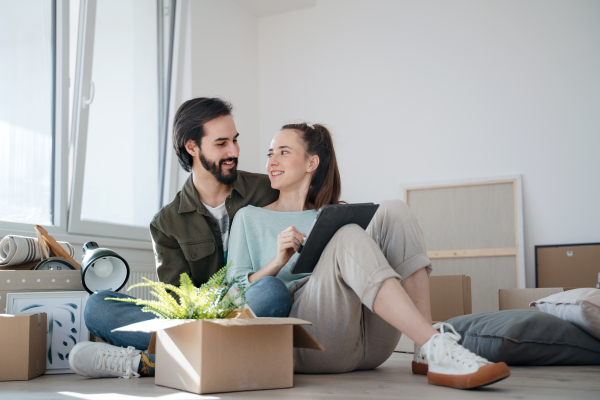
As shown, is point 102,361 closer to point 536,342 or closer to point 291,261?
point 291,261

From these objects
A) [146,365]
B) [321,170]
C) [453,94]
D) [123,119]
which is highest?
[453,94]

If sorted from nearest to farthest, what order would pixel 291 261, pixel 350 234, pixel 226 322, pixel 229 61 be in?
pixel 226 322
pixel 350 234
pixel 291 261
pixel 229 61

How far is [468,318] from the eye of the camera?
95.8 inches

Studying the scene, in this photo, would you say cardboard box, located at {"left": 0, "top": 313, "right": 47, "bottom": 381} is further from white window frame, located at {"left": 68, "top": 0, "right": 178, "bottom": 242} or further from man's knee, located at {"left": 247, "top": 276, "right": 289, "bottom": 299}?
white window frame, located at {"left": 68, "top": 0, "right": 178, "bottom": 242}

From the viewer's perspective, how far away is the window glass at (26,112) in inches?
118

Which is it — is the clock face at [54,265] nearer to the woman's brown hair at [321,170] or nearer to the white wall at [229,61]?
the woman's brown hair at [321,170]

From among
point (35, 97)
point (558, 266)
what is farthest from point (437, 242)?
point (35, 97)

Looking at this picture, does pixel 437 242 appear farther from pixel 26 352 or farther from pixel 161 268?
pixel 26 352

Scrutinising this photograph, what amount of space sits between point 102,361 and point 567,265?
10.6 feet

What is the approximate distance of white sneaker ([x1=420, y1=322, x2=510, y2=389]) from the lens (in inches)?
49.4

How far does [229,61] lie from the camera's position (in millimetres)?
4730

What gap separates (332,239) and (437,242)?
2.88 meters

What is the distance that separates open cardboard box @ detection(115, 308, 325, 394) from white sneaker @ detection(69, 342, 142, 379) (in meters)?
0.33

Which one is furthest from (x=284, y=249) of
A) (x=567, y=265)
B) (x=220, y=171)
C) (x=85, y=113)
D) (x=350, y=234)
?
(x=567, y=265)
